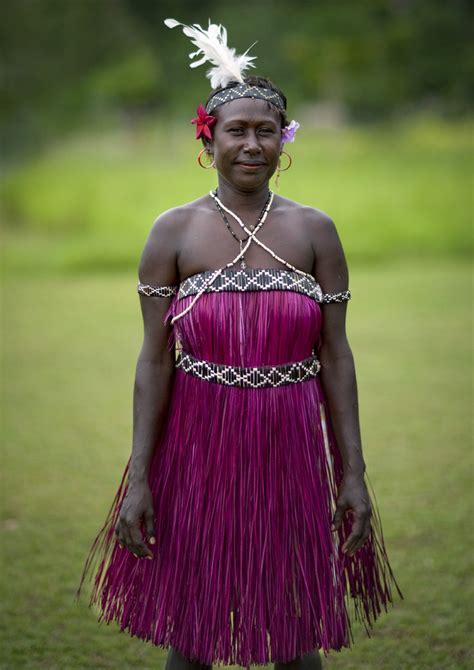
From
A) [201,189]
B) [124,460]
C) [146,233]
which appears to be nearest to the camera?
[124,460]

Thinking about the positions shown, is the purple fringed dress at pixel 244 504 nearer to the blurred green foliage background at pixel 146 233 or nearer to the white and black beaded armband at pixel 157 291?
the white and black beaded armband at pixel 157 291

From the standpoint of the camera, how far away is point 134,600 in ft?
7.88

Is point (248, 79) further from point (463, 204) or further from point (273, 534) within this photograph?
point (463, 204)

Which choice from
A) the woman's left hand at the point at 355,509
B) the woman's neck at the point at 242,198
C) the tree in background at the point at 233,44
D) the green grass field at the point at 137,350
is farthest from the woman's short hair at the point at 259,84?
the tree in background at the point at 233,44

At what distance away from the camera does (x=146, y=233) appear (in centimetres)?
1344

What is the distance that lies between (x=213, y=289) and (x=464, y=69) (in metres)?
13.3

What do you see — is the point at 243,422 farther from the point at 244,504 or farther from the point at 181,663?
the point at 181,663

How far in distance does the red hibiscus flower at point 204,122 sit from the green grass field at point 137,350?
1.68m

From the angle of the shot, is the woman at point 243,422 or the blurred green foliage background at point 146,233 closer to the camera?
the woman at point 243,422

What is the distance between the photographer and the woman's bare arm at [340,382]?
232 centimetres

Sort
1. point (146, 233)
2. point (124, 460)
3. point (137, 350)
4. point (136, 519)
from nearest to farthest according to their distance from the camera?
1. point (136, 519)
2. point (124, 460)
3. point (137, 350)
4. point (146, 233)

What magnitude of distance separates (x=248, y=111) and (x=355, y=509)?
1.00m

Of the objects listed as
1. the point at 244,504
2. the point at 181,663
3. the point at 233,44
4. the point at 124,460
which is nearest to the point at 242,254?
the point at 244,504

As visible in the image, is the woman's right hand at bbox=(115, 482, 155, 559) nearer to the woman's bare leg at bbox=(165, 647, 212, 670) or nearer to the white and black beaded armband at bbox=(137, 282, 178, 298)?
the woman's bare leg at bbox=(165, 647, 212, 670)
